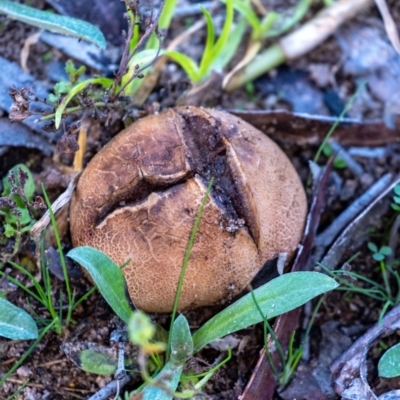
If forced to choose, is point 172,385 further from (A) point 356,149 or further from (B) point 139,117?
(A) point 356,149

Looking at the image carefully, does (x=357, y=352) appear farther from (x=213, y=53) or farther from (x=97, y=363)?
(x=213, y=53)

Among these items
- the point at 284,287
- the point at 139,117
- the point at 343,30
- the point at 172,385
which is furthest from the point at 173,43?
the point at 172,385

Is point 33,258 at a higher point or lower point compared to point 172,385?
higher

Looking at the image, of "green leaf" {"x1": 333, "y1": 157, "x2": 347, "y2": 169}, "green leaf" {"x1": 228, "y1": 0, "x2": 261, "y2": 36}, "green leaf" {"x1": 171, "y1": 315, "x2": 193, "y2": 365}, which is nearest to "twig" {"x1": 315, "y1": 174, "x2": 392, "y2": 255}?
"green leaf" {"x1": 333, "y1": 157, "x2": 347, "y2": 169}

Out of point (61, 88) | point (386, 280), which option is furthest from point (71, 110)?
point (386, 280)

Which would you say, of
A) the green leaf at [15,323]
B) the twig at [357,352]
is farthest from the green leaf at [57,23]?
the twig at [357,352]
